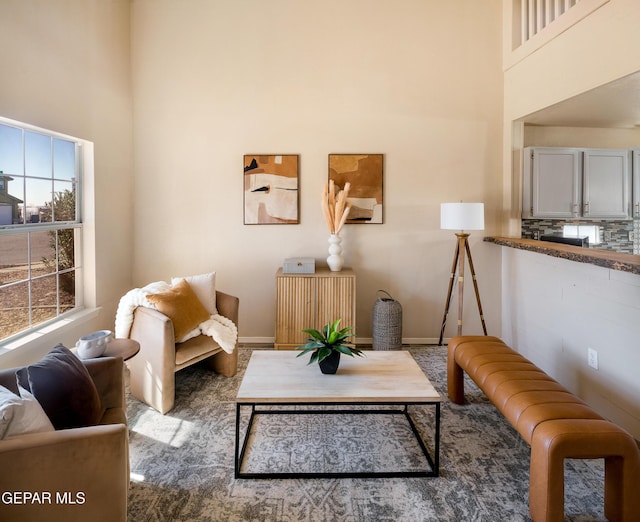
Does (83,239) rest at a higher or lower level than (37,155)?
lower

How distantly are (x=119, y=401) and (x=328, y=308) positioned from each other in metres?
2.12

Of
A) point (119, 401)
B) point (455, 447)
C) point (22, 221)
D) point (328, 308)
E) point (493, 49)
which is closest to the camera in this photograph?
point (119, 401)

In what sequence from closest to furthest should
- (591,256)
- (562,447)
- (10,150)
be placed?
(562,447) < (591,256) < (10,150)

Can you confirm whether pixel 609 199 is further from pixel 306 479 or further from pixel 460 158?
pixel 306 479

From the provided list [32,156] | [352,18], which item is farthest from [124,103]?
[352,18]

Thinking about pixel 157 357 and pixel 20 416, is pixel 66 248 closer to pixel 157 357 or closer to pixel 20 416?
pixel 157 357

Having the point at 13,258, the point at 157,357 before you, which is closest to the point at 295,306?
the point at 157,357

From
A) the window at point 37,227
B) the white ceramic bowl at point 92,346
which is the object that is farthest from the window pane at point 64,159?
the white ceramic bowl at point 92,346

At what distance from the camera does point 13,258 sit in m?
2.69

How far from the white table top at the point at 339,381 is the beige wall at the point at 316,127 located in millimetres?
1661

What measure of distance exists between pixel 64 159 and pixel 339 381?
2936 mm

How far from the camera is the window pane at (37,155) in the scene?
9.15ft

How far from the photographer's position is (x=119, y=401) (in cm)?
197

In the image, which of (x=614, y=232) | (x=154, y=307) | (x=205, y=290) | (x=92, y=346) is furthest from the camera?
(x=614, y=232)
